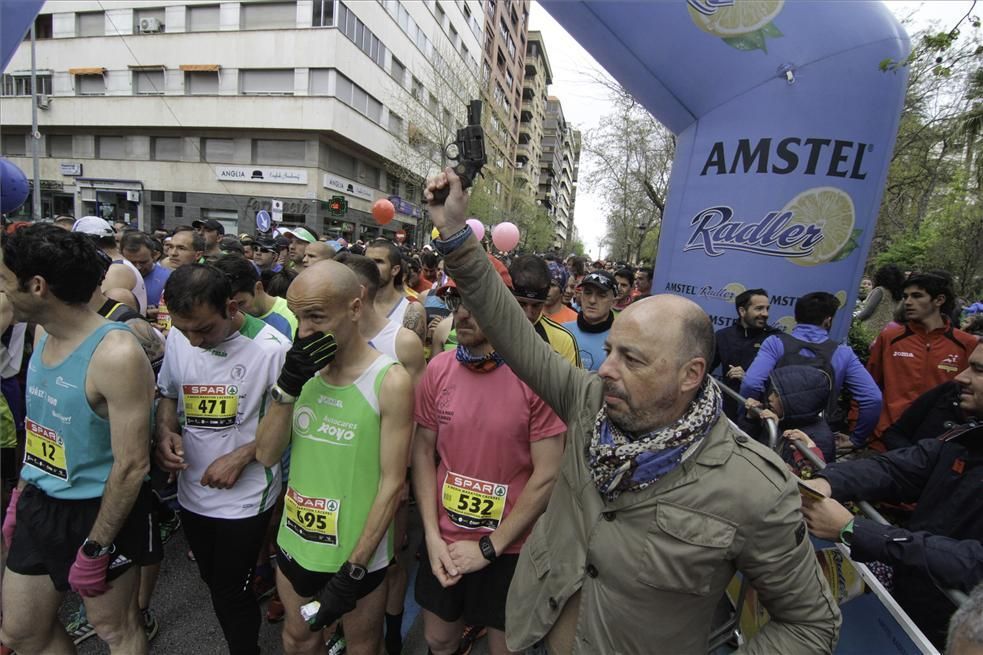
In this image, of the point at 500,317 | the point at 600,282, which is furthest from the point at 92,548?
the point at 600,282

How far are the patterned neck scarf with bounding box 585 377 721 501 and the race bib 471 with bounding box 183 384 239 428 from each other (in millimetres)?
1726

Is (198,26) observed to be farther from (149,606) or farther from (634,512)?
(634,512)

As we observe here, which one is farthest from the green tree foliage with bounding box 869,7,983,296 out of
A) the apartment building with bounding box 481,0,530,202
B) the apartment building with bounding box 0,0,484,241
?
the apartment building with bounding box 481,0,530,202

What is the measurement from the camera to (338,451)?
196cm

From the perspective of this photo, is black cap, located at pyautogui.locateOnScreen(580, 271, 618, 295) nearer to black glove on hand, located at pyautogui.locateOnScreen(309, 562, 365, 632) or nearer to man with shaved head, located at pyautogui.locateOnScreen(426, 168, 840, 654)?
man with shaved head, located at pyautogui.locateOnScreen(426, 168, 840, 654)

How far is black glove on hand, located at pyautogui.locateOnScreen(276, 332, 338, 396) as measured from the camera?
1.78 metres

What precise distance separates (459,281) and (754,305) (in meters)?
3.60

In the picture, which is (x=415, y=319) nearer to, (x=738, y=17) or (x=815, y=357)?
(x=815, y=357)

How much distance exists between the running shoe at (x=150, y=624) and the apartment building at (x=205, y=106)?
74.2ft

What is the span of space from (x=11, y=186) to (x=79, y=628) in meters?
4.94

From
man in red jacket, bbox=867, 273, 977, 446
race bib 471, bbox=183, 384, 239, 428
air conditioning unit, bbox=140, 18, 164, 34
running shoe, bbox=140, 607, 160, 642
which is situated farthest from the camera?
air conditioning unit, bbox=140, 18, 164, 34

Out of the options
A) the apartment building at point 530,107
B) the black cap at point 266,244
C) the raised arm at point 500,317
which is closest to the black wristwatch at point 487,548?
the raised arm at point 500,317

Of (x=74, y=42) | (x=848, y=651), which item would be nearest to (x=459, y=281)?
(x=848, y=651)

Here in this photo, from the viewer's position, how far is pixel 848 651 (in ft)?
6.28
